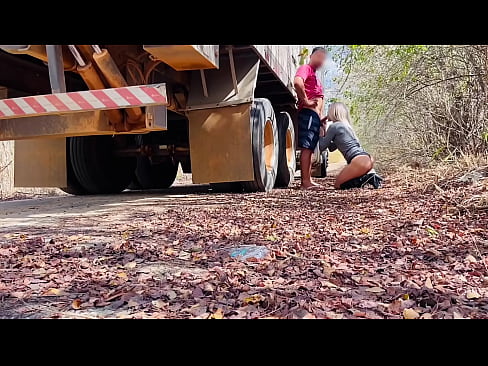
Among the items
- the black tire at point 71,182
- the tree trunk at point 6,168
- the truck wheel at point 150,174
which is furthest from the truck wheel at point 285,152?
the tree trunk at point 6,168

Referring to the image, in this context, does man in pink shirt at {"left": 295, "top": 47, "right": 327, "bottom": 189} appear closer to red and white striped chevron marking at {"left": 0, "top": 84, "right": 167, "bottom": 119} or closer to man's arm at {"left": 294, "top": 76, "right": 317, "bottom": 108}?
man's arm at {"left": 294, "top": 76, "right": 317, "bottom": 108}

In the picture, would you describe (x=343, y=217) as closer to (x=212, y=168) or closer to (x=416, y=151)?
(x=212, y=168)

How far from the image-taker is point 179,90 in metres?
4.75

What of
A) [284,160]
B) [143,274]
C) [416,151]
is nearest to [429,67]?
[416,151]

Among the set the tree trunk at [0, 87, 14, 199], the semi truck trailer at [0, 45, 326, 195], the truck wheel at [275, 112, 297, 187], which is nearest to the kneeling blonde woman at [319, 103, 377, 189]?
the truck wheel at [275, 112, 297, 187]

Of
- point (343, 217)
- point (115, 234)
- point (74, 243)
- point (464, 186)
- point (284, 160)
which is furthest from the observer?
point (284, 160)

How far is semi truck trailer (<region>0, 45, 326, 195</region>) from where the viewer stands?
10.7 ft

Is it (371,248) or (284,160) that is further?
(284,160)

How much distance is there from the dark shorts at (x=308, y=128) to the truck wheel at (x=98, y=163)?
2441 millimetres

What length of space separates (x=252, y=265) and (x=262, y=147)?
3.08 meters

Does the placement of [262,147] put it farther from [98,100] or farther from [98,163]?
[98,163]

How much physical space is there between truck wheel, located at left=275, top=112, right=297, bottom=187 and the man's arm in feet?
2.34

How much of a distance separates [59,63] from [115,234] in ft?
4.80

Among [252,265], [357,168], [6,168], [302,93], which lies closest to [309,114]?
[302,93]
